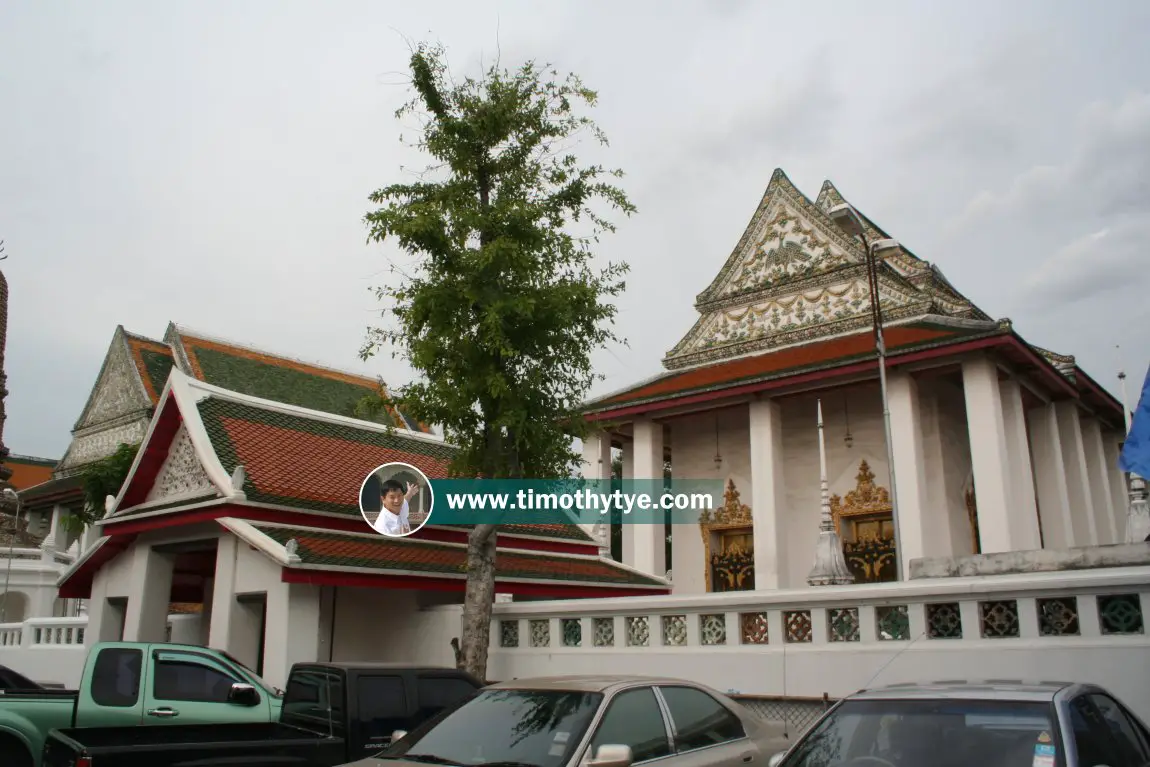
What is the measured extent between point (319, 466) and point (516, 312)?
4.53 metres

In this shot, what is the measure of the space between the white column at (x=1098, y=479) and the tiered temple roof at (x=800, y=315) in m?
0.82

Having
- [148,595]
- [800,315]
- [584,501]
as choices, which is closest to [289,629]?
[148,595]

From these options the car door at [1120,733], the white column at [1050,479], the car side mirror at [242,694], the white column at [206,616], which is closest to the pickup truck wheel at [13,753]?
the car side mirror at [242,694]

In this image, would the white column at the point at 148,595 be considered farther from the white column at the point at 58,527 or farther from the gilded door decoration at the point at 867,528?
the white column at the point at 58,527

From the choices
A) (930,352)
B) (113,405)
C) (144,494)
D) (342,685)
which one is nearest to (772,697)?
(342,685)

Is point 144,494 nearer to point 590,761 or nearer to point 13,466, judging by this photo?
point 590,761

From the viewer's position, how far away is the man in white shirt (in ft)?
45.0

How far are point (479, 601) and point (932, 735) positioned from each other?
23.5ft

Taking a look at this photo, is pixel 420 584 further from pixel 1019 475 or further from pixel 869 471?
pixel 1019 475

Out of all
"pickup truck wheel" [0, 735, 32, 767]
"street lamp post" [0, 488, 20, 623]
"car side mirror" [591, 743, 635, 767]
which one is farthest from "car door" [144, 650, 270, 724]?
"street lamp post" [0, 488, 20, 623]

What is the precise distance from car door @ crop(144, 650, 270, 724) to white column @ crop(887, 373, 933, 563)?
11040mm

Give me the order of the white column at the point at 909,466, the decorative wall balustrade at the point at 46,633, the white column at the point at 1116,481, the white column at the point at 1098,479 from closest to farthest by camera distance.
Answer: the white column at the point at 909,466
the decorative wall balustrade at the point at 46,633
the white column at the point at 1098,479
the white column at the point at 1116,481

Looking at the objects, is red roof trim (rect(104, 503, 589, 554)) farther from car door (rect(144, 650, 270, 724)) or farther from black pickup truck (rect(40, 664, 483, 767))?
black pickup truck (rect(40, 664, 483, 767))

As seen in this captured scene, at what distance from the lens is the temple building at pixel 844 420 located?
16.8 metres
